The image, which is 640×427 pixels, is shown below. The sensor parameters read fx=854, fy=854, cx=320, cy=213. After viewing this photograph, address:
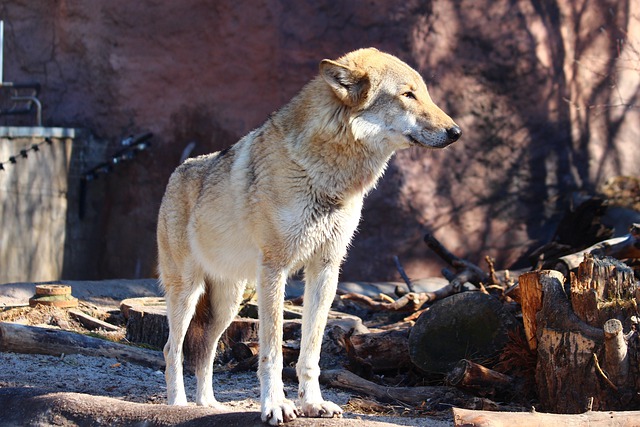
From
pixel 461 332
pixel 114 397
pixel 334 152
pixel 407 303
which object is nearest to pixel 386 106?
pixel 334 152

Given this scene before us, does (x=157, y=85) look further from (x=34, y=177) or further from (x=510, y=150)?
(x=510, y=150)

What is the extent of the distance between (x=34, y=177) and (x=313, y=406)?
7.93 meters

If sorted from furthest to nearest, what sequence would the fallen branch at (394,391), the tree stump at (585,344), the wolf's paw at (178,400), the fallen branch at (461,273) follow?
the fallen branch at (461,273) → the fallen branch at (394,391) → the wolf's paw at (178,400) → the tree stump at (585,344)

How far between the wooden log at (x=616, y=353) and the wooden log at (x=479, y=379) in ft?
2.48

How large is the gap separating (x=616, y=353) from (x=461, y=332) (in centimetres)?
127

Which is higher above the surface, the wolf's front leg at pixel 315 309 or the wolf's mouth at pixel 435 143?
the wolf's mouth at pixel 435 143

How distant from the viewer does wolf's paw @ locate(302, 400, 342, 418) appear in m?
4.23

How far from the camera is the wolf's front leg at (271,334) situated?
4.17m

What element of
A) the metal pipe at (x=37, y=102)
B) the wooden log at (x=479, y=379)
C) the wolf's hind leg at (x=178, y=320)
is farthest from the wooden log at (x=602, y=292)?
the metal pipe at (x=37, y=102)

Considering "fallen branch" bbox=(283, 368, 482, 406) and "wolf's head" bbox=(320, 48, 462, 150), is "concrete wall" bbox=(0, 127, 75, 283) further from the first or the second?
"wolf's head" bbox=(320, 48, 462, 150)

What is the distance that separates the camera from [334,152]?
14.9ft

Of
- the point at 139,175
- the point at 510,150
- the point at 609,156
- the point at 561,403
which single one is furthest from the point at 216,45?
the point at 561,403

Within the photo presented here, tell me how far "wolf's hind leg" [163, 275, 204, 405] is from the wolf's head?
5.05 feet

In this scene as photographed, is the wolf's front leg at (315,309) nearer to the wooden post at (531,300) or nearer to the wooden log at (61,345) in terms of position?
the wooden post at (531,300)
